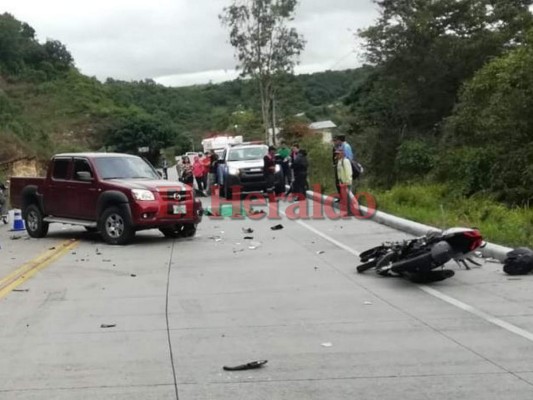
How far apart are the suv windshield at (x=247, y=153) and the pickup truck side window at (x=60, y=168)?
10.9 m

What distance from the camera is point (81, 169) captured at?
1576 centimetres

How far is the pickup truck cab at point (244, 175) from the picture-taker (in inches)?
1006

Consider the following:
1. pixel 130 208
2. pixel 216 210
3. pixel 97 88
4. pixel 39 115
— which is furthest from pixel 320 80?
pixel 130 208

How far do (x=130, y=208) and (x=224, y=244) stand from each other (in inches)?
77.3

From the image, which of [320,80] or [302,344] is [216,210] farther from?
[320,80]

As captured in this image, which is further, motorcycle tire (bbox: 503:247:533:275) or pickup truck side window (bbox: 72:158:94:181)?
pickup truck side window (bbox: 72:158:94:181)

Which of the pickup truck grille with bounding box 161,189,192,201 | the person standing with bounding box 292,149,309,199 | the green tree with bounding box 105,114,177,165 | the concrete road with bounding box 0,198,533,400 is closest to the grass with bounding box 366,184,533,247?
the concrete road with bounding box 0,198,533,400

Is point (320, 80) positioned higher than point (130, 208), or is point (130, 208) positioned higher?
point (320, 80)

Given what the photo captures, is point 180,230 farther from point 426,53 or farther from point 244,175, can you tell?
point 426,53

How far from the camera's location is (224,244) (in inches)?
562

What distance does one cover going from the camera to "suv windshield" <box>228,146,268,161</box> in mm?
26734

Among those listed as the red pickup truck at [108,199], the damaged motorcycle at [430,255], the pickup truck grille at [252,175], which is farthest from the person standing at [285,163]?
the damaged motorcycle at [430,255]

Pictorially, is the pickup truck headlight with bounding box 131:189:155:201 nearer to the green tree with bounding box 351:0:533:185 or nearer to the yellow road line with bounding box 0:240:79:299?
the yellow road line with bounding box 0:240:79:299

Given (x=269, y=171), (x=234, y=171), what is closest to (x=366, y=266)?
(x=269, y=171)
